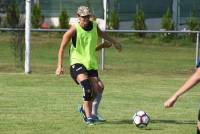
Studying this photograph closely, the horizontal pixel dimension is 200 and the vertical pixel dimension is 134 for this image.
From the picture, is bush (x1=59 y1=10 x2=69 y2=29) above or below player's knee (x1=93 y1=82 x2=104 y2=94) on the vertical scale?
below

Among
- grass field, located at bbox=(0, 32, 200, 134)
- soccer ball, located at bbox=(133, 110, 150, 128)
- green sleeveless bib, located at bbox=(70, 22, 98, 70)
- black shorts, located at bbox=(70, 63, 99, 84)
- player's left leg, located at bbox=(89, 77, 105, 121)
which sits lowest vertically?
grass field, located at bbox=(0, 32, 200, 134)

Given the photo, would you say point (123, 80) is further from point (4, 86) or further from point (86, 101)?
point (86, 101)

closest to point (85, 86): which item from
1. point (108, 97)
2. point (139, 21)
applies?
point (108, 97)

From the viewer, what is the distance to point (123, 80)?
20234 mm

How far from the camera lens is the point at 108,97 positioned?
1570 cm

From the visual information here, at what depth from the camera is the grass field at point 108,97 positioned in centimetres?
1102

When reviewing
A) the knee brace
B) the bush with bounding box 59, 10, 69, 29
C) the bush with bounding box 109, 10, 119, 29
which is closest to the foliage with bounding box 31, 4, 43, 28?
the bush with bounding box 59, 10, 69, 29

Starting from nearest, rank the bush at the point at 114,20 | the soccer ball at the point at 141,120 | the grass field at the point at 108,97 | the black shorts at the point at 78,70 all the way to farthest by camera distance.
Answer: the soccer ball at the point at 141,120 → the grass field at the point at 108,97 → the black shorts at the point at 78,70 → the bush at the point at 114,20

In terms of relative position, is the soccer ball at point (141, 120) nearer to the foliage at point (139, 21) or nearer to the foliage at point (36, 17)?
the foliage at point (139, 21)

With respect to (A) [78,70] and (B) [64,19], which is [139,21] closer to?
(B) [64,19]

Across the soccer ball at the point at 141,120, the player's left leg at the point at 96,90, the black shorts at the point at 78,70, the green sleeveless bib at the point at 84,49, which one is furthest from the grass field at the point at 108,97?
the green sleeveless bib at the point at 84,49

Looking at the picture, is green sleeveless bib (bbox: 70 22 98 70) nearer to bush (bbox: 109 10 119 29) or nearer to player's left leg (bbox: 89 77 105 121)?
player's left leg (bbox: 89 77 105 121)

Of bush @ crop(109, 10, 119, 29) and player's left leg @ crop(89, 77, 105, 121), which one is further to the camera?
bush @ crop(109, 10, 119, 29)

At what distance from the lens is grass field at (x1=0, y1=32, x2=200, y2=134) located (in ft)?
36.2
